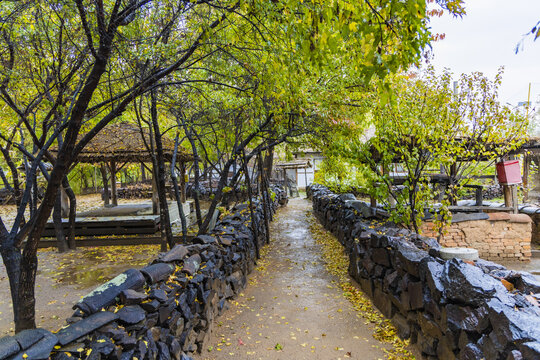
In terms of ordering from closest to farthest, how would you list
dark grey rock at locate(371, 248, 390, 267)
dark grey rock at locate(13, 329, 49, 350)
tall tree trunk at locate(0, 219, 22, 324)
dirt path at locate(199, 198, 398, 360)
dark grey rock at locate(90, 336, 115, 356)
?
1. dark grey rock at locate(13, 329, 49, 350)
2. dark grey rock at locate(90, 336, 115, 356)
3. tall tree trunk at locate(0, 219, 22, 324)
4. dirt path at locate(199, 198, 398, 360)
5. dark grey rock at locate(371, 248, 390, 267)

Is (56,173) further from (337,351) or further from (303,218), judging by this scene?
(303,218)

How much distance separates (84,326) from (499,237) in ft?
30.2

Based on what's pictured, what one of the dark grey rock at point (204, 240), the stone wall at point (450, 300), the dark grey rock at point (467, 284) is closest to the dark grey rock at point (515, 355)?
the stone wall at point (450, 300)

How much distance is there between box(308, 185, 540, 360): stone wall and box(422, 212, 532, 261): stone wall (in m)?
3.79

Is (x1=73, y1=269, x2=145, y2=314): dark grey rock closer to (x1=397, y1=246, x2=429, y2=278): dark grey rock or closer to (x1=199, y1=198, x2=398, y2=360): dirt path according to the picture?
(x1=199, y1=198, x2=398, y2=360): dirt path

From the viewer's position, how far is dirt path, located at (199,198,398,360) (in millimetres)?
3949

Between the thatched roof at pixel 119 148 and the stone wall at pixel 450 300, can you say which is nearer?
the stone wall at pixel 450 300

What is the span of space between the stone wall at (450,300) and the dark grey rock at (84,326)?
9.42 ft

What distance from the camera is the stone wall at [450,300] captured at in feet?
7.59

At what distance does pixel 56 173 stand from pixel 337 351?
141 inches

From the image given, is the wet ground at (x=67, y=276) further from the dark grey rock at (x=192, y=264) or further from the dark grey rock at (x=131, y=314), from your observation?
the dark grey rock at (x=131, y=314)

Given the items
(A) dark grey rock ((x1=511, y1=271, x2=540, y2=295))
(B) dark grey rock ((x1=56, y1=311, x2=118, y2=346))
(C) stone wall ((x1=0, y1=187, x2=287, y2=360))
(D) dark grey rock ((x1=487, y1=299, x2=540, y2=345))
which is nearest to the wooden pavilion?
(C) stone wall ((x1=0, y1=187, x2=287, y2=360))

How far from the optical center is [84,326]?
239cm

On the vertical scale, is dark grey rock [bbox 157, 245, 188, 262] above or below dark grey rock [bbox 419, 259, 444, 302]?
above
